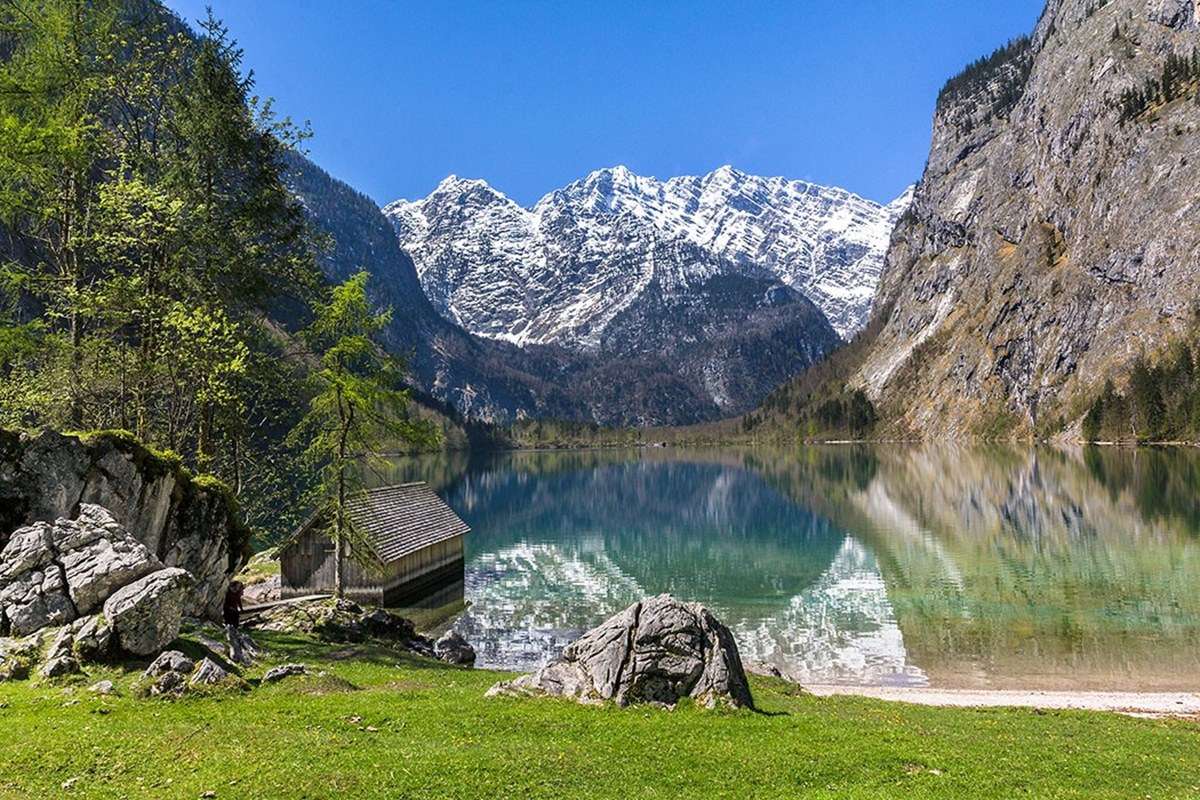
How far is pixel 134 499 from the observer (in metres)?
24.0

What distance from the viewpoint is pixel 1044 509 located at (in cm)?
7388

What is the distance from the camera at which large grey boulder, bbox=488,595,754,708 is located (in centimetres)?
1758

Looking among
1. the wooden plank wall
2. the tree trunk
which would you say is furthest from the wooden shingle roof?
the tree trunk

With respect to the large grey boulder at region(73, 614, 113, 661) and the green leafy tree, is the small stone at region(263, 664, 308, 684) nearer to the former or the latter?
the large grey boulder at region(73, 614, 113, 661)

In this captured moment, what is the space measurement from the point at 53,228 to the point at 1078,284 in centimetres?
22302

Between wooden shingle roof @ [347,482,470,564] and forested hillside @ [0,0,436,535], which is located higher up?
forested hillside @ [0,0,436,535]

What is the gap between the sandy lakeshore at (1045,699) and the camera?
24.4 meters

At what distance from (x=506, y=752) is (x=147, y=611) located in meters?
9.70

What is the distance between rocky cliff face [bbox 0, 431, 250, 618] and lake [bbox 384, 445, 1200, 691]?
12.4 metres

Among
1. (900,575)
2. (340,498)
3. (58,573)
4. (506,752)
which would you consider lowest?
(900,575)

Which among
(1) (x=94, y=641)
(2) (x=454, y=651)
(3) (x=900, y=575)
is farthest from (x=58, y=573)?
(3) (x=900, y=575)

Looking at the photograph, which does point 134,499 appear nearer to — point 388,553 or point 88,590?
point 88,590

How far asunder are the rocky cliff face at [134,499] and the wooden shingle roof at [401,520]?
1010 cm

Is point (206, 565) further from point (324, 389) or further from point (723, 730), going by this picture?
point (723, 730)
